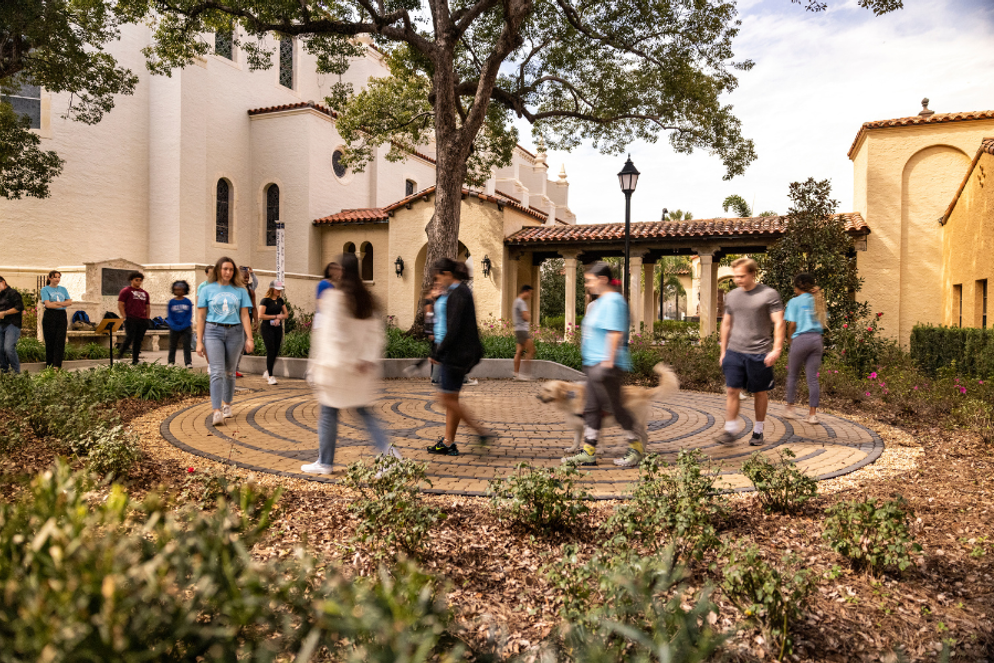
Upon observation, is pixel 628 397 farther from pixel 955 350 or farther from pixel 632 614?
pixel 955 350

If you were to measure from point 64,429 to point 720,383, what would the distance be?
10079 millimetres

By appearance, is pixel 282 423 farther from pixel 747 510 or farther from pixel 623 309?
pixel 747 510

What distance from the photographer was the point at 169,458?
17.7ft

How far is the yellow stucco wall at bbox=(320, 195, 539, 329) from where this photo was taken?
2134 centimetres

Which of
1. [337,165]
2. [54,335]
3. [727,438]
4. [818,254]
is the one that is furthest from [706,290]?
[54,335]

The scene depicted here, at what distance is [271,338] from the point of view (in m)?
10.4

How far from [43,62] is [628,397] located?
16.2 m

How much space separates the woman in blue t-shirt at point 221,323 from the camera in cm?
650

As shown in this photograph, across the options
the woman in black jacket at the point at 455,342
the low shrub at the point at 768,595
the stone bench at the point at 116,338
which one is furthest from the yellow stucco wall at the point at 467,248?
the low shrub at the point at 768,595

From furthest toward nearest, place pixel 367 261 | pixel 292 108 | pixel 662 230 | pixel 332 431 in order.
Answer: pixel 367 261
pixel 292 108
pixel 662 230
pixel 332 431

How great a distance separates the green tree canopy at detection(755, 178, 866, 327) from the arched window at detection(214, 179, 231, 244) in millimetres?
21012

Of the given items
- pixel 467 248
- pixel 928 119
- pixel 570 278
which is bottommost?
pixel 570 278

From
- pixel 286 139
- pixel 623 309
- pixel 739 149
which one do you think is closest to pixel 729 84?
pixel 739 149

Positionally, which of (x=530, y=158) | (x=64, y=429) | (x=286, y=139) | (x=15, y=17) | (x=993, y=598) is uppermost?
(x=530, y=158)
